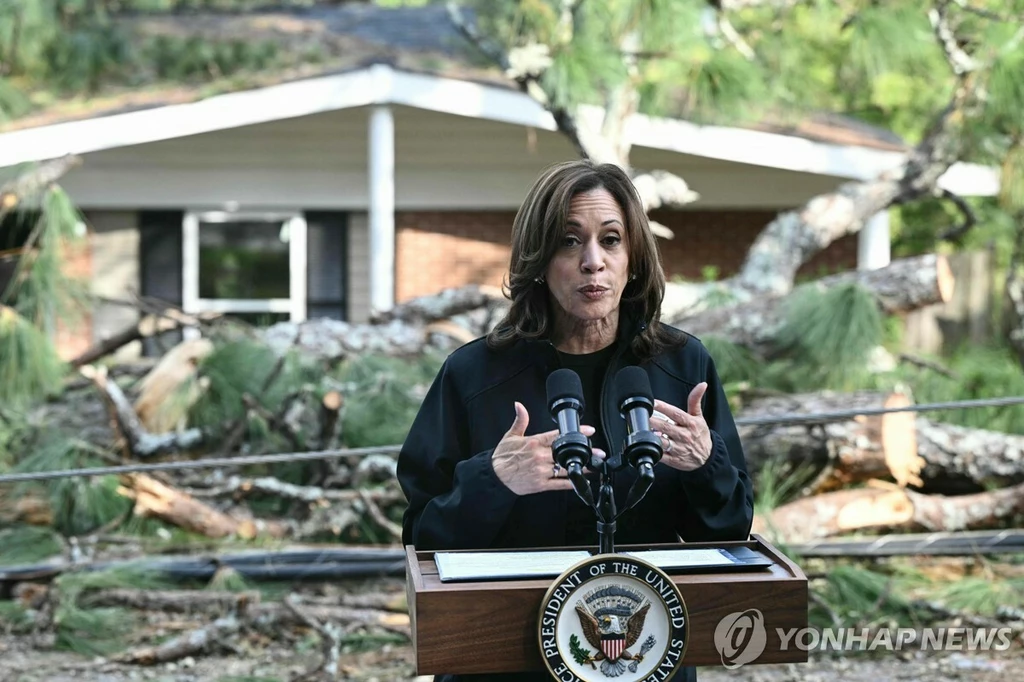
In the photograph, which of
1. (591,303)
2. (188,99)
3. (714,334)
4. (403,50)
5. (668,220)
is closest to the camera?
(591,303)

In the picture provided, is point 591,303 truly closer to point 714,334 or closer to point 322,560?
point 322,560

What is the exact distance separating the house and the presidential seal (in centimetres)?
802

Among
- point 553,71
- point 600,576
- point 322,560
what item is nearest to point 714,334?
point 553,71

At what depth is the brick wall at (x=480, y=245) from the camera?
1053cm

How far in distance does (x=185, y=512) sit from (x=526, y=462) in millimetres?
3885

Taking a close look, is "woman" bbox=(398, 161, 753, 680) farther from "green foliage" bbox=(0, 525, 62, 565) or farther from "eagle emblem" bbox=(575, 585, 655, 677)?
"green foliage" bbox=(0, 525, 62, 565)

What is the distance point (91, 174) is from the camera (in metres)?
10.1

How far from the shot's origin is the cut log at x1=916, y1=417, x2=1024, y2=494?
18.4ft

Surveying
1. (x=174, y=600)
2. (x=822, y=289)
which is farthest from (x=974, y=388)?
(x=174, y=600)

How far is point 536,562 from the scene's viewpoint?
1.81 meters

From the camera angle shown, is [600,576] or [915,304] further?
[915,304]

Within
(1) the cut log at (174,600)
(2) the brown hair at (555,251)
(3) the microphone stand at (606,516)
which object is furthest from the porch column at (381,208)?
(3) the microphone stand at (606,516)

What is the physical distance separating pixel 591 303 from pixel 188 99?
7479 mm

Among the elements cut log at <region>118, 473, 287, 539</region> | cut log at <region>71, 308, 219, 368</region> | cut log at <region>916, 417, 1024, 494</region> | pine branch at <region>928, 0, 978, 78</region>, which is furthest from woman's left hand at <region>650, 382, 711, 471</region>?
pine branch at <region>928, 0, 978, 78</region>
